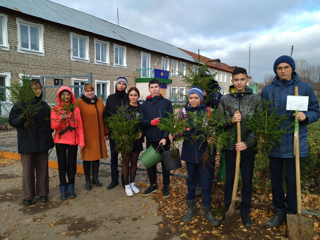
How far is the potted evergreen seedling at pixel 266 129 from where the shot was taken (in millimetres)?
2611

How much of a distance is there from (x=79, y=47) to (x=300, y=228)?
15.9 m

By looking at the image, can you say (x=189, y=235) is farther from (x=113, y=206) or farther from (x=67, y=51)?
(x=67, y=51)

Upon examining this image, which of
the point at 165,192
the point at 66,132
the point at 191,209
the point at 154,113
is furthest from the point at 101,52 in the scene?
the point at 191,209

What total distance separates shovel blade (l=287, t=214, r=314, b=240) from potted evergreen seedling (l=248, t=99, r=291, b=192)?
0.66 metres

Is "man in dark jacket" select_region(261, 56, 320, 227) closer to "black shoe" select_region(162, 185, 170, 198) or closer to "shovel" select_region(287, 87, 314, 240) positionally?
"shovel" select_region(287, 87, 314, 240)

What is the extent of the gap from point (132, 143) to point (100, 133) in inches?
30.3

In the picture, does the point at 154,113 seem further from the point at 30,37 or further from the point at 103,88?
the point at 103,88

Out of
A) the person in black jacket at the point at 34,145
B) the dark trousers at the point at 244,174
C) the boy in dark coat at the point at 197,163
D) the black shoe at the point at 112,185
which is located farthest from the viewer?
the black shoe at the point at 112,185

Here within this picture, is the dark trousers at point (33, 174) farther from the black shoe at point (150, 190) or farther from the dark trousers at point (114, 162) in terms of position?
the black shoe at point (150, 190)

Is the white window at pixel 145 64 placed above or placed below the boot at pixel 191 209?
above

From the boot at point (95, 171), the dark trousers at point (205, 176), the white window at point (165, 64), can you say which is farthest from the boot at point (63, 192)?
the white window at point (165, 64)

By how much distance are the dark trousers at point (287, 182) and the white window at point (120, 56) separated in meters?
16.9

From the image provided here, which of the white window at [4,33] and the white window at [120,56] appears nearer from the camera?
the white window at [4,33]

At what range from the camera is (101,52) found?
1695 cm
